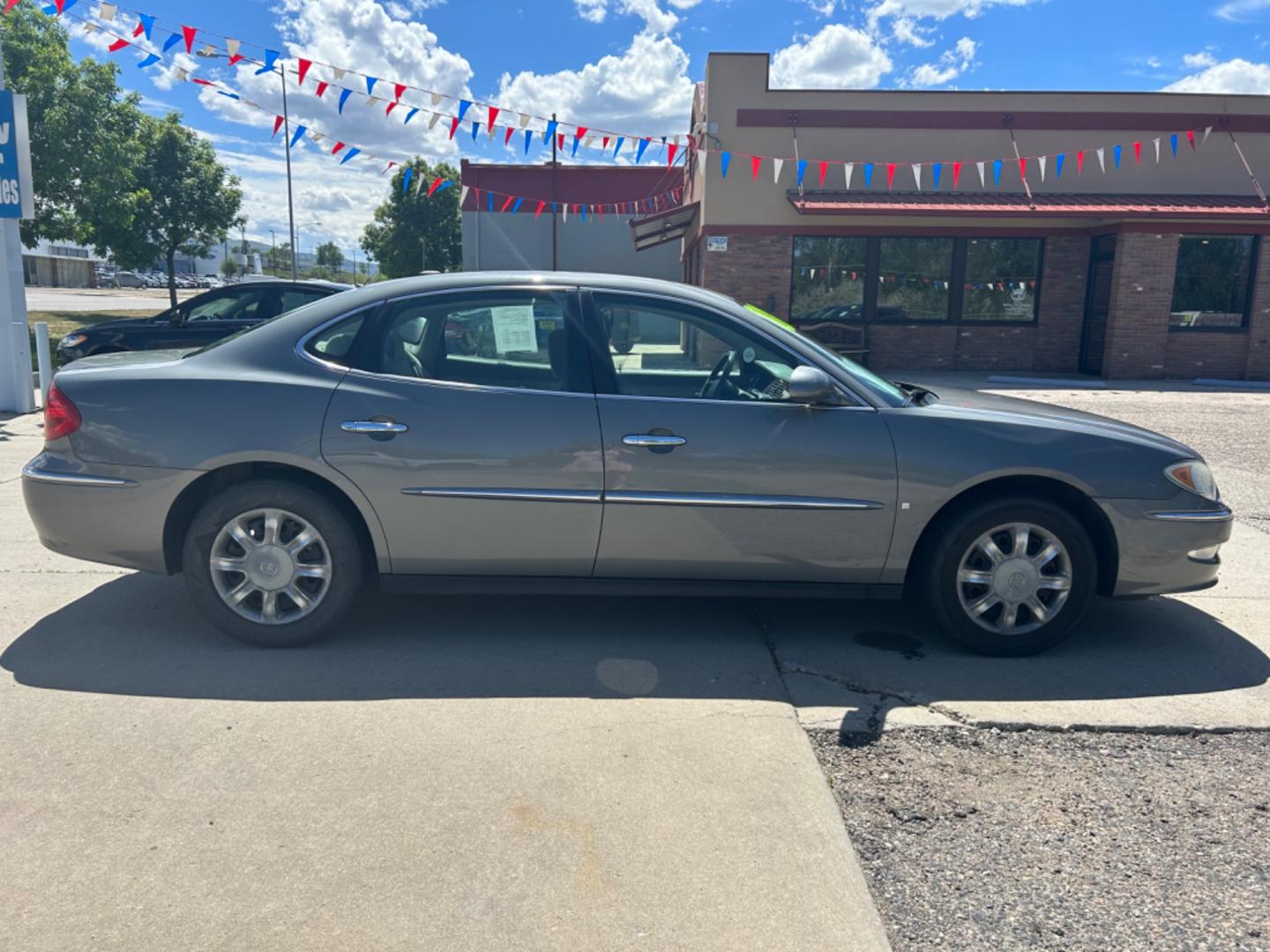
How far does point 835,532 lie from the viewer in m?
4.17

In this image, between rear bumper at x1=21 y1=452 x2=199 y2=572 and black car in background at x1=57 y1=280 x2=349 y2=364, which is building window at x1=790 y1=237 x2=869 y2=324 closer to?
black car in background at x1=57 y1=280 x2=349 y2=364

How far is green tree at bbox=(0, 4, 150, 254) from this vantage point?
17.7 m

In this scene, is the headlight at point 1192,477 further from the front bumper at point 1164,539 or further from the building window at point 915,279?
the building window at point 915,279

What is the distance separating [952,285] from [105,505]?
16774mm

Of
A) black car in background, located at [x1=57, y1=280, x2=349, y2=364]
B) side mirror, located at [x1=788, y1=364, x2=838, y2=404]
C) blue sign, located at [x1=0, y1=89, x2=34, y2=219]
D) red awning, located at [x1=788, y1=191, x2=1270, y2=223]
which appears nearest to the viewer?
side mirror, located at [x1=788, y1=364, x2=838, y2=404]

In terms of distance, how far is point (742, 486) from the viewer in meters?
4.10

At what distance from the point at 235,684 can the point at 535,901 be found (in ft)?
6.23

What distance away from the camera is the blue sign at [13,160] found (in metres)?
10.0

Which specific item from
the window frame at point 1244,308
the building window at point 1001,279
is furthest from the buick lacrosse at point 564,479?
the window frame at point 1244,308

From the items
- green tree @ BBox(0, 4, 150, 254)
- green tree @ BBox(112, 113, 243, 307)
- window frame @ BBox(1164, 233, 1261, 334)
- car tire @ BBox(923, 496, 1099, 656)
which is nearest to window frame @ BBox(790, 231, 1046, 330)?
window frame @ BBox(1164, 233, 1261, 334)

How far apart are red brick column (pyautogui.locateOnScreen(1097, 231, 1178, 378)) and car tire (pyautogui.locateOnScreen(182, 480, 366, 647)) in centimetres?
1664

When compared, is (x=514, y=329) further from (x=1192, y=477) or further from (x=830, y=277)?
(x=830, y=277)

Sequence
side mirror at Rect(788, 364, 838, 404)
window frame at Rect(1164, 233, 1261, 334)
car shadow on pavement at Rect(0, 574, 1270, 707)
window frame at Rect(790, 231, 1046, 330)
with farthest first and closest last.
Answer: window frame at Rect(790, 231, 1046, 330) < window frame at Rect(1164, 233, 1261, 334) < side mirror at Rect(788, 364, 838, 404) < car shadow on pavement at Rect(0, 574, 1270, 707)

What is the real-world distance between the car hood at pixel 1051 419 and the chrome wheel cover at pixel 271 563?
2.73 metres
